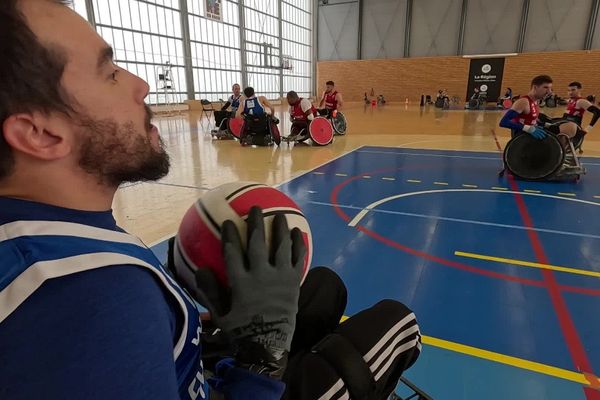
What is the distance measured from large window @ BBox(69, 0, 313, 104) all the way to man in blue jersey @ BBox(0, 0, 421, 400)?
14.6m

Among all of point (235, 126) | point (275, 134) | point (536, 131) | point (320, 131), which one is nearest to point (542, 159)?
point (536, 131)

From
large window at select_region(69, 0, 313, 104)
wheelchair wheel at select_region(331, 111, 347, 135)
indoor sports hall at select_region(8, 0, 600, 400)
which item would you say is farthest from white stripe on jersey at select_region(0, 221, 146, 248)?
large window at select_region(69, 0, 313, 104)

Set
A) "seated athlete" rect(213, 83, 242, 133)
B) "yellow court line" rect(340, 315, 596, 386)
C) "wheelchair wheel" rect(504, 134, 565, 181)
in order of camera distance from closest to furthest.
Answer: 1. "yellow court line" rect(340, 315, 596, 386)
2. "wheelchair wheel" rect(504, 134, 565, 181)
3. "seated athlete" rect(213, 83, 242, 133)

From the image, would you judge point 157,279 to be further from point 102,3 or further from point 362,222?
point 102,3

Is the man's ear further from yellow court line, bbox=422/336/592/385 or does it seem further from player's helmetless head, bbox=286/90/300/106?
player's helmetless head, bbox=286/90/300/106

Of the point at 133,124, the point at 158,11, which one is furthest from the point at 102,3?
the point at 133,124

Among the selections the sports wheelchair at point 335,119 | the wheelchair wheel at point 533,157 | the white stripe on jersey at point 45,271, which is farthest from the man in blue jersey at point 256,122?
the white stripe on jersey at point 45,271

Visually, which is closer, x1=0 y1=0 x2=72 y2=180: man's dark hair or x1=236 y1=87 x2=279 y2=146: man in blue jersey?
x1=0 y1=0 x2=72 y2=180: man's dark hair

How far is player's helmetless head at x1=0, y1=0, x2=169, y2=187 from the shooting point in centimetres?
69

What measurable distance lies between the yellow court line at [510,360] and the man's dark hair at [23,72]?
219 cm

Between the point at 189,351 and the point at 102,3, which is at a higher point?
the point at 102,3

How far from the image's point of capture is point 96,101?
0.79 metres

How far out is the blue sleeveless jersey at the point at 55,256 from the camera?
57cm

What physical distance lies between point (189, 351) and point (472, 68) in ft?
104
